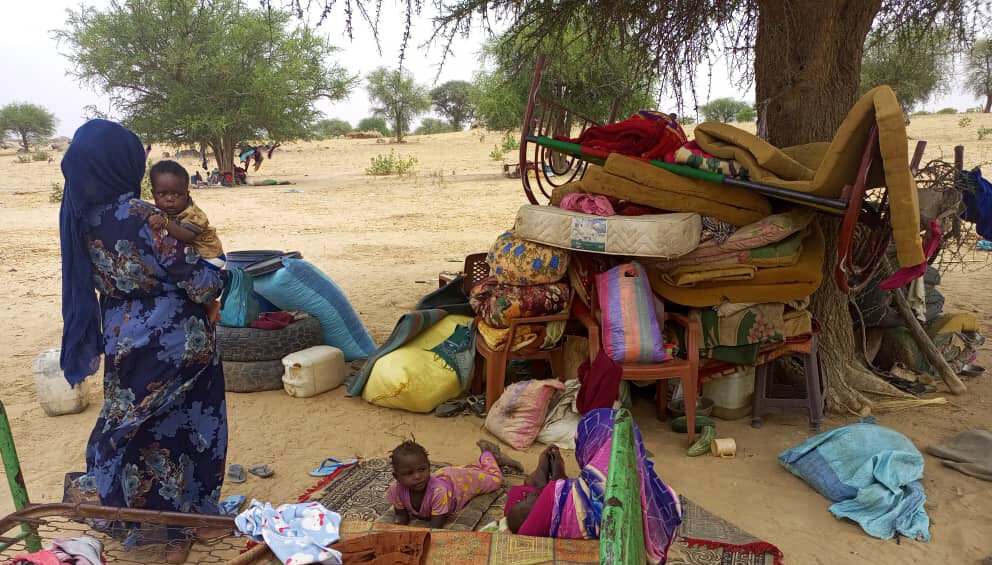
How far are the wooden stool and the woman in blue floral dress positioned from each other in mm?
3276

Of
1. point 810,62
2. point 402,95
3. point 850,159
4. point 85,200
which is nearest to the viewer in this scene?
point 85,200

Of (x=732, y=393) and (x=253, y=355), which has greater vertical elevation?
(x=253, y=355)

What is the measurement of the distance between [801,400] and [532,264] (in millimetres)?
1938

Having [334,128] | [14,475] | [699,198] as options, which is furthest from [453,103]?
[14,475]

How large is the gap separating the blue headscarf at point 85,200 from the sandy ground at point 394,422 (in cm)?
113

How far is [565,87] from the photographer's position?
18.3 m

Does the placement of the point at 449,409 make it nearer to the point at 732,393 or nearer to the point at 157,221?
the point at 732,393

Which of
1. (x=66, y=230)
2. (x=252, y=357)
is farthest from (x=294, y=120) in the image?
(x=66, y=230)

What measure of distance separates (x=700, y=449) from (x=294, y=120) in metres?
24.4

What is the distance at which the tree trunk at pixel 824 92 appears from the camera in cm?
458

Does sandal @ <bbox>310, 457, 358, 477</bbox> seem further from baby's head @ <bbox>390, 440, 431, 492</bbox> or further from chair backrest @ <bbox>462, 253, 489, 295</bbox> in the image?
chair backrest @ <bbox>462, 253, 489, 295</bbox>

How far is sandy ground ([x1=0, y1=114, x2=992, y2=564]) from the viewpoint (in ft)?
11.0

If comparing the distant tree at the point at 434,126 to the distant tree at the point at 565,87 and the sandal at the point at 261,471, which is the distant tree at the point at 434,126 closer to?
the distant tree at the point at 565,87

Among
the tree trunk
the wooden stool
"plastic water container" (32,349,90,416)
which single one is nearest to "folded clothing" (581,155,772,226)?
the tree trunk
